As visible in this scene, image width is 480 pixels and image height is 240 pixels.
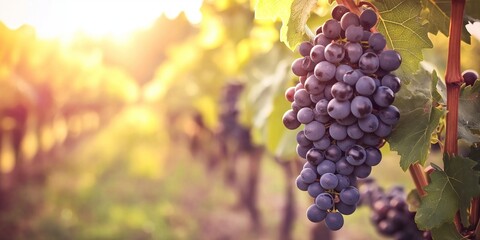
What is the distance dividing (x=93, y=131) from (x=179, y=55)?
6.05m

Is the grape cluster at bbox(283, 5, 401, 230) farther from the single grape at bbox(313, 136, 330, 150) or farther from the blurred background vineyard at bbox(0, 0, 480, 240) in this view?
the blurred background vineyard at bbox(0, 0, 480, 240)

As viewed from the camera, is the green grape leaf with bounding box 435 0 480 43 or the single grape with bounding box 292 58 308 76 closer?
the single grape with bounding box 292 58 308 76

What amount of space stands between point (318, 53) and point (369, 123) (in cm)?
17

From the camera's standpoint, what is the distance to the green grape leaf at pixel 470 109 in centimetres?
108

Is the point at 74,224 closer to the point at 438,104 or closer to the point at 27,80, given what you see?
the point at 27,80

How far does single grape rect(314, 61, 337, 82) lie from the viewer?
37.7 inches

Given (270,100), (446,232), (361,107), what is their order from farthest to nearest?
(270,100) → (446,232) → (361,107)

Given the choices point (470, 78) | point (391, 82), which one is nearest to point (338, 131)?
point (391, 82)

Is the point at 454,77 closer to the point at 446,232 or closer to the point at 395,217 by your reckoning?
the point at 446,232

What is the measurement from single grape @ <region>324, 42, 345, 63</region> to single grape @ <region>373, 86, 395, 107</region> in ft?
0.32

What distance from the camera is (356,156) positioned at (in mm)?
973

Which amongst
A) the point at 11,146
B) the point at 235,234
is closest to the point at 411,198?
the point at 235,234

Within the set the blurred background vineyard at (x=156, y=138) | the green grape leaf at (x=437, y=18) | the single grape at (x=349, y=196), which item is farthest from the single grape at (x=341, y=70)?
the blurred background vineyard at (x=156, y=138)

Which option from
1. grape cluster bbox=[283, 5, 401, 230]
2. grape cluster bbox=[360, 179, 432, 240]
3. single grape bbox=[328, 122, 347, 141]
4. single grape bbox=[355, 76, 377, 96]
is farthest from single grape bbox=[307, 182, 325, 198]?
grape cluster bbox=[360, 179, 432, 240]
